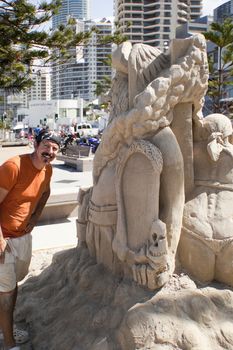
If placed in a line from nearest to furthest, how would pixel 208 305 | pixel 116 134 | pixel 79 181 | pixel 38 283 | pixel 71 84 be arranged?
1. pixel 208 305
2. pixel 116 134
3. pixel 38 283
4. pixel 79 181
5. pixel 71 84

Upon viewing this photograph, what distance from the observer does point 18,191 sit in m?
2.63

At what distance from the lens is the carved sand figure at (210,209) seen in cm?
262

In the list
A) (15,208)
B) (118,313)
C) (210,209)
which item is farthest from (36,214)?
(210,209)

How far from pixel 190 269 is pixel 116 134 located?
1.03 metres

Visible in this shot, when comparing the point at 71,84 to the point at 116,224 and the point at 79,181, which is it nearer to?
the point at 79,181

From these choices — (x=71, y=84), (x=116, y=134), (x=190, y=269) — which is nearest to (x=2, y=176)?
(x=116, y=134)

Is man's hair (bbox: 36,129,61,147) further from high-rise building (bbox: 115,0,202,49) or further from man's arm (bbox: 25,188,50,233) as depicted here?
high-rise building (bbox: 115,0,202,49)

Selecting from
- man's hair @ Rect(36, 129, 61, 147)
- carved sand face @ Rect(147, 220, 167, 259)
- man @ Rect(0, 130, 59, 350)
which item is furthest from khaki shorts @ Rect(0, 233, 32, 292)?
carved sand face @ Rect(147, 220, 167, 259)

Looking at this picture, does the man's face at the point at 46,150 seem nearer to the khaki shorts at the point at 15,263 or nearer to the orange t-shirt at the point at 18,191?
the orange t-shirt at the point at 18,191

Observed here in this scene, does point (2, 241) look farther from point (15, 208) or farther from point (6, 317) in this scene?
point (6, 317)

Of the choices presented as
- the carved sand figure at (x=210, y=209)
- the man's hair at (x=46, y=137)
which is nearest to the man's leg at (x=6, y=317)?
the man's hair at (x=46, y=137)

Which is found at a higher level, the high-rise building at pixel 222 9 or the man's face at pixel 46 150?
the high-rise building at pixel 222 9

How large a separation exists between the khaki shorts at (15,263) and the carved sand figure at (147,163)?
51 cm

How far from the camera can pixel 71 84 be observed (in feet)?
239
